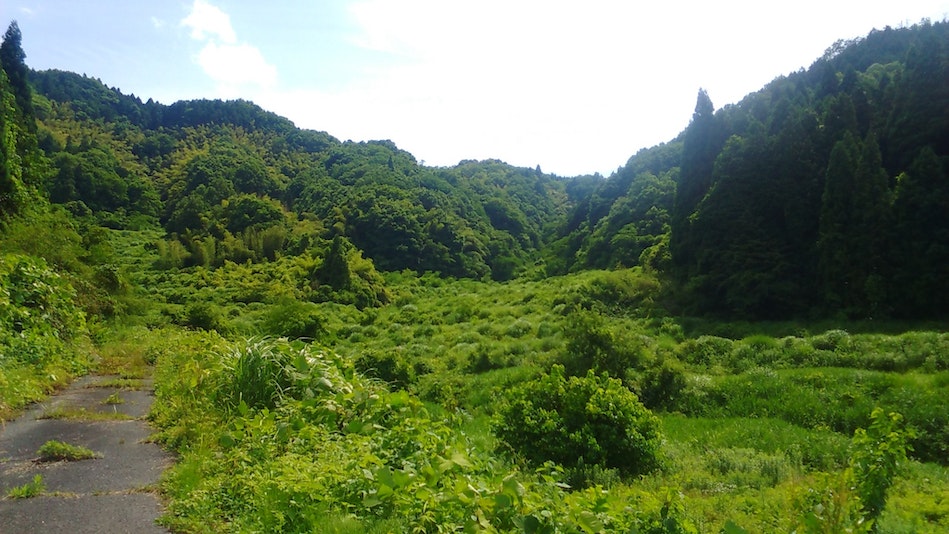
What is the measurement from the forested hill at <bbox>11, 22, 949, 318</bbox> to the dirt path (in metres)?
28.4

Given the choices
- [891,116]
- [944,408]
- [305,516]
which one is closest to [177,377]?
[305,516]

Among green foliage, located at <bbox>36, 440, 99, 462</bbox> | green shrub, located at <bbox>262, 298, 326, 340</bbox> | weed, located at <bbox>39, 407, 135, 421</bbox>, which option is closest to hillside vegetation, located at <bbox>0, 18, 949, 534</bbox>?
green shrub, located at <bbox>262, 298, 326, 340</bbox>

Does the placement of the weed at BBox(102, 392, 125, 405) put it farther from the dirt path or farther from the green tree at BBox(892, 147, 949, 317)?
the green tree at BBox(892, 147, 949, 317)

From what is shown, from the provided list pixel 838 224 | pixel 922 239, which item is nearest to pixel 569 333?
pixel 838 224

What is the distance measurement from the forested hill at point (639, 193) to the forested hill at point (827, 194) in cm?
8

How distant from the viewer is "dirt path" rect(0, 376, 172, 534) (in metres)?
4.15

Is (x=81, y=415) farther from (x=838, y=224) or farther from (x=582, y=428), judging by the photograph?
(x=838, y=224)

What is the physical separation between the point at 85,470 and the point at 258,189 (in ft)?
291

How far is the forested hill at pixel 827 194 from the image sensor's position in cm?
2559

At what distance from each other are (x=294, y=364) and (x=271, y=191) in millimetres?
87551

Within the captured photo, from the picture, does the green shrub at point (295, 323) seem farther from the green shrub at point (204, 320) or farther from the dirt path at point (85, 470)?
the dirt path at point (85, 470)

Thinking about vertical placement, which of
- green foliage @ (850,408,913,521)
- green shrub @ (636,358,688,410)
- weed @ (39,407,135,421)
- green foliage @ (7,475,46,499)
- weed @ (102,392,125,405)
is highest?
green foliage @ (7,475,46,499)

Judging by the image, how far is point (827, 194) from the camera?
28828 mm

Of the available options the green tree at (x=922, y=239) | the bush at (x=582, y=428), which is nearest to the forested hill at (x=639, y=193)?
the green tree at (x=922, y=239)
